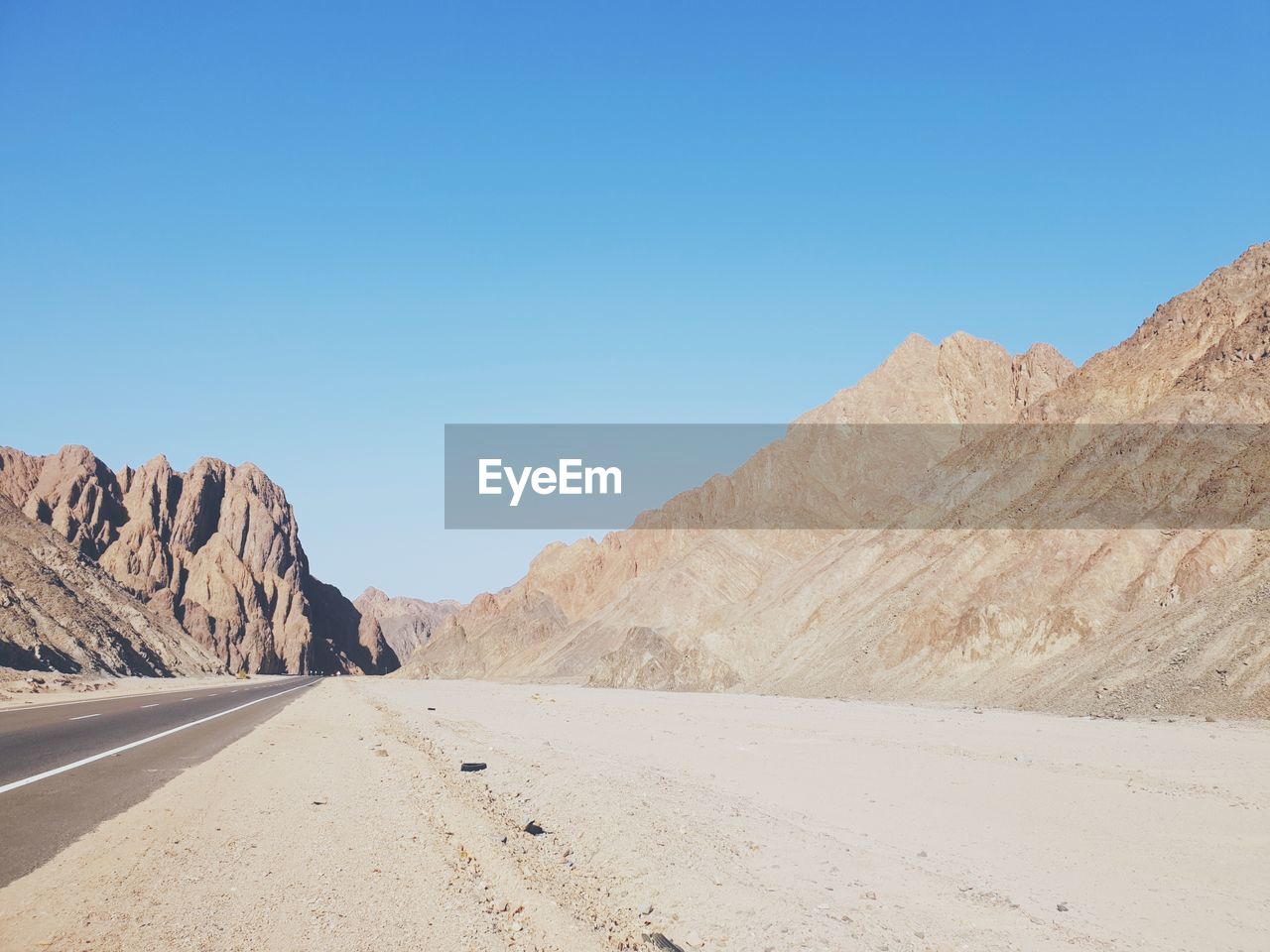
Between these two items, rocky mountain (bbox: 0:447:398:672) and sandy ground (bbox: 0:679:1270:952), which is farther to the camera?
rocky mountain (bbox: 0:447:398:672)

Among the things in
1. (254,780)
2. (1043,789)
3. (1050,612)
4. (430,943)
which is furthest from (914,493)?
(430,943)

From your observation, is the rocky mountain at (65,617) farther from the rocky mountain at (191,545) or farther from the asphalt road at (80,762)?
the rocky mountain at (191,545)

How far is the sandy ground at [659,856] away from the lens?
683 centimetres

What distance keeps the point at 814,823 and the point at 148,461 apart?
650ft

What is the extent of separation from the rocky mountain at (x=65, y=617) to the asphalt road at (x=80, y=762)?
36.1m

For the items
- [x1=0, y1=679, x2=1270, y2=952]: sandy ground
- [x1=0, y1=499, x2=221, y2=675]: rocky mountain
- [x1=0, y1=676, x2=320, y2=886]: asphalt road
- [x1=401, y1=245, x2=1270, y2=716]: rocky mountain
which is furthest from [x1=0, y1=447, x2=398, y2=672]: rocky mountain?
[x1=0, y1=679, x2=1270, y2=952]: sandy ground

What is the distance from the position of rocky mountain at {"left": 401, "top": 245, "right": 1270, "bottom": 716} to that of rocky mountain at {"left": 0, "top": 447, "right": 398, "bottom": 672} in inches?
3547

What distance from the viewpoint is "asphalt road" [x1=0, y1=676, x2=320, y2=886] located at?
8.99m

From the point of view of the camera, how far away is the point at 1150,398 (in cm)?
5656

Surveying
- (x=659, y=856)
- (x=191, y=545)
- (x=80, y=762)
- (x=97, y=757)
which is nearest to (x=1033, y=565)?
(x=659, y=856)

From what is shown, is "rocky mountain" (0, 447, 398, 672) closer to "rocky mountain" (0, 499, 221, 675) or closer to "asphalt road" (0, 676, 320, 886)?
"rocky mountain" (0, 499, 221, 675)

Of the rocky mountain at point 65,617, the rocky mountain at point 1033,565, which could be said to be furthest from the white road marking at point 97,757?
the rocky mountain at point 65,617

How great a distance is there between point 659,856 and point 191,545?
190 m

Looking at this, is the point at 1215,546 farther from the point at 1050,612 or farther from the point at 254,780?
the point at 254,780
